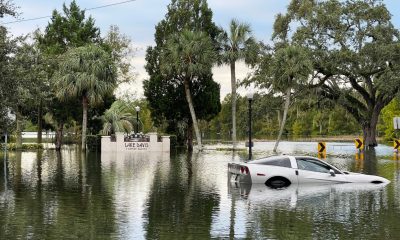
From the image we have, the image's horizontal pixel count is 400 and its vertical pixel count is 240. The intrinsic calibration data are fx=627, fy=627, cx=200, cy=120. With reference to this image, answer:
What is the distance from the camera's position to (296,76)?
48.2 meters

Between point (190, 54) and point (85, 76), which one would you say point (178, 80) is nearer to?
point (190, 54)

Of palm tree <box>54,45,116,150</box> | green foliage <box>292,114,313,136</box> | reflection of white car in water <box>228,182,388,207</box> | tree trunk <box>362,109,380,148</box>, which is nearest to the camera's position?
reflection of white car in water <box>228,182,388,207</box>

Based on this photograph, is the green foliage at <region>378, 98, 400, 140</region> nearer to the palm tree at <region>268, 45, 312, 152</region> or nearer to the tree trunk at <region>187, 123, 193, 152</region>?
the tree trunk at <region>187, 123, 193, 152</region>

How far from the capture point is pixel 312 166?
67.9ft

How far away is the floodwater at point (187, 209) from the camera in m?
11.6

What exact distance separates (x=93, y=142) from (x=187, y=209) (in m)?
37.8

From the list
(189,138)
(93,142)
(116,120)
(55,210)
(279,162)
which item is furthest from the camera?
(116,120)

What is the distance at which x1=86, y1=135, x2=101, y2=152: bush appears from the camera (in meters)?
51.6

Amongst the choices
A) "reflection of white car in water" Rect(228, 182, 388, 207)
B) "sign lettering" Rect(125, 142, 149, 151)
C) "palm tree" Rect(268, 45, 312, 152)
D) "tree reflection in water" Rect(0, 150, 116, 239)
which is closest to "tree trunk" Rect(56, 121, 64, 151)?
"sign lettering" Rect(125, 142, 149, 151)

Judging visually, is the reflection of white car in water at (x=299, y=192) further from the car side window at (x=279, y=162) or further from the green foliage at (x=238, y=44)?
the green foliage at (x=238, y=44)

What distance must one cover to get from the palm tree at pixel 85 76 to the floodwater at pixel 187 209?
25.3 meters

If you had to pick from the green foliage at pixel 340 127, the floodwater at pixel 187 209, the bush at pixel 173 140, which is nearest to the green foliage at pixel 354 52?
the bush at pixel 173 140

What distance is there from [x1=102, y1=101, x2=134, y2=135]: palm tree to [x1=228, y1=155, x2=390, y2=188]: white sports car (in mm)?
41358

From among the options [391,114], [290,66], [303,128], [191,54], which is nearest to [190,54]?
[191,54]
